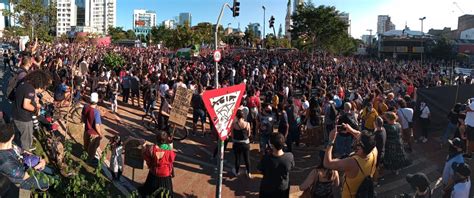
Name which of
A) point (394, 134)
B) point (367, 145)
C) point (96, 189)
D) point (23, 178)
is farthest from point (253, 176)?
point (23, 178)

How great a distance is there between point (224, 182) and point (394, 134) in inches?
144

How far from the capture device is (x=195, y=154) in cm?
1071

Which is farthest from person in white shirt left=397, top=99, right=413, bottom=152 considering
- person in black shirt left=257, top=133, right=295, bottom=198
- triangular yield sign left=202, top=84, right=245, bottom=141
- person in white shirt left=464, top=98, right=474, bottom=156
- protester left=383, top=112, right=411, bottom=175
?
triangular yield sign left=202, top=84, right=245, bottom=141

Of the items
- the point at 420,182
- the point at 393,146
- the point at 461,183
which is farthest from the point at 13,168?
the point at 393,146

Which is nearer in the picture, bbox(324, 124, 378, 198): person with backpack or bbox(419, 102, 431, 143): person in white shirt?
bbox(324, 124, 378, 198): person with backpack

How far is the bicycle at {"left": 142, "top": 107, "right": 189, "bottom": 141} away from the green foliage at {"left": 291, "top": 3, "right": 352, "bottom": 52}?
3765cm

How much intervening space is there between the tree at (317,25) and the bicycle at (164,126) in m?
37.6

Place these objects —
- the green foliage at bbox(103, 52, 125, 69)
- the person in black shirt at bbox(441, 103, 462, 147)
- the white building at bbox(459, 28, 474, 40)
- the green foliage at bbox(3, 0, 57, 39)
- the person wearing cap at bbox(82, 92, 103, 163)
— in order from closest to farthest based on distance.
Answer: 1. the person wearing cap at bbox(82, 92, 103, 163)
2. the person in black shirt at bbox(441, 103, 462, 147)
3. the green foliage at bbox(103, 52, 125, 69)
4. the green foliage at bbox(3, 0, 57, 39)
5. the white building at bbox(459, 28, 474, 40)

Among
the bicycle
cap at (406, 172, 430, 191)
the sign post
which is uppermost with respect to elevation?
the sign post

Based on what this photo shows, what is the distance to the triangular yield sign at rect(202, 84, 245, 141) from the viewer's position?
4926 mm

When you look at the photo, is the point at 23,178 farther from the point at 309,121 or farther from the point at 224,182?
the point at 309,121

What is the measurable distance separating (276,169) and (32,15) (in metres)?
30.2

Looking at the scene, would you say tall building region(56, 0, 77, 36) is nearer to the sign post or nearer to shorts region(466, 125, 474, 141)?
shorts region(466, 125, 474, 141)

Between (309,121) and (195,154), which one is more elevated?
(309,121)
